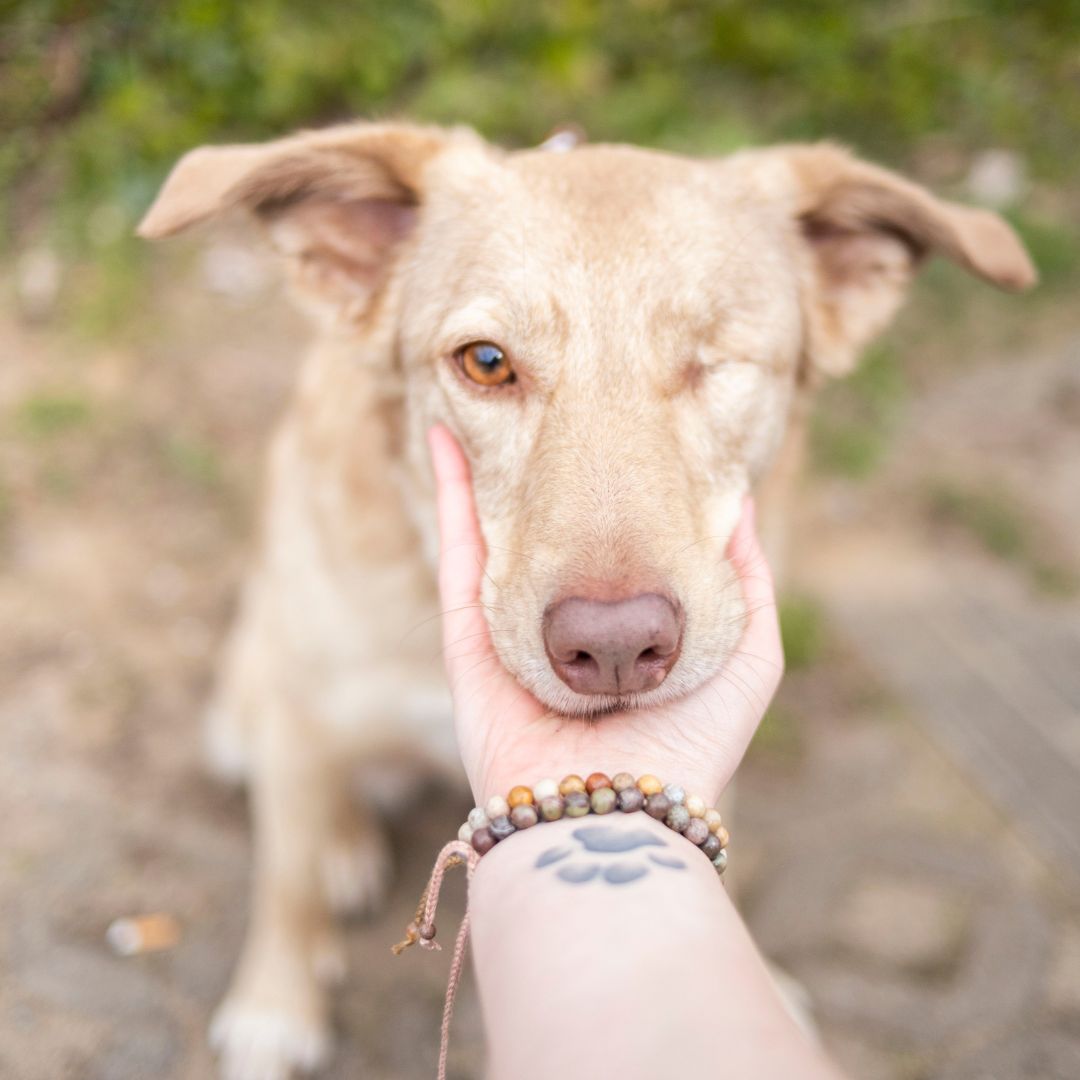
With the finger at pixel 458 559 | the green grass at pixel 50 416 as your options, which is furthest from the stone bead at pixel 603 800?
the green grass at pixel 50 416

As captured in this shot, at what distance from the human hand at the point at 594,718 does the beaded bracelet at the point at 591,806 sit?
98mm

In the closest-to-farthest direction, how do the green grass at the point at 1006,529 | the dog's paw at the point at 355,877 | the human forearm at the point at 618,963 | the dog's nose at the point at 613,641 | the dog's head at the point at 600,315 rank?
the human forearm at the point at 618,963 → the dog's nose at the point at 613,641 → the dog's head at the point at 600,315 → the dog's paw at the point at 355,877 → the green grass at the point at 1006,529

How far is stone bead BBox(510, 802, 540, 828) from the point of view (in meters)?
1.58

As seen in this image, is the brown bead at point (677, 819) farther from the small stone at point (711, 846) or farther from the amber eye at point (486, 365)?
the amber eye at point (486, 365)

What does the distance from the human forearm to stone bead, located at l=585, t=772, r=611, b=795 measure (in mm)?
50

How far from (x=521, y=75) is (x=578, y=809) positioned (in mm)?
4928

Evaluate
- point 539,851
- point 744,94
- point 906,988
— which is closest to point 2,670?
point 539,851

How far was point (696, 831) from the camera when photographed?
1.60 metres

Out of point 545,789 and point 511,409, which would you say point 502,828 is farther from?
point 511,409

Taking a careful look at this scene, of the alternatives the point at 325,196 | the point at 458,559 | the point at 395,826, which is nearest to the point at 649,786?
the point at 458,559

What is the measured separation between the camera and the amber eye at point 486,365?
2.19 m

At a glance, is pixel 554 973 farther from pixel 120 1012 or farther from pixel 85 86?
pixel 85 86

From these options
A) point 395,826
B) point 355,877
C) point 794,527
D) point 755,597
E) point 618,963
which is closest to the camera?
point 618,963

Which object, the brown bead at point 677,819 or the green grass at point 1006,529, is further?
the green grass at point 1006,529
